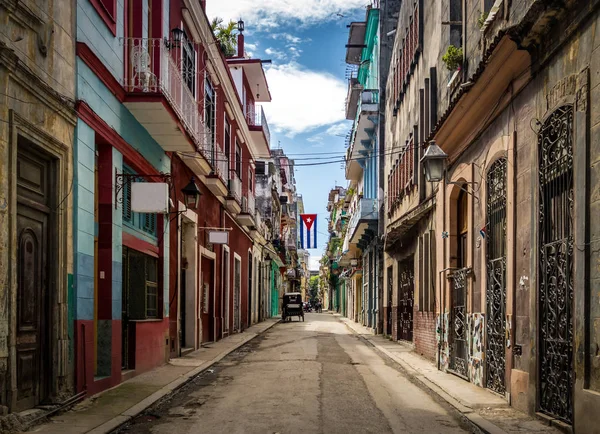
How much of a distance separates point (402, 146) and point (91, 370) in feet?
43.0

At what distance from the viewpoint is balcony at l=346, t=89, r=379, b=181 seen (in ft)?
87.4

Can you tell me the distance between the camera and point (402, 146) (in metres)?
20.5

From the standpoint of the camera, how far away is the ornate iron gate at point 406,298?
19.8 metres

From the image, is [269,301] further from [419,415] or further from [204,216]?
[419,415]

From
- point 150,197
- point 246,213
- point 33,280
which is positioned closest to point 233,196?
point 246,213

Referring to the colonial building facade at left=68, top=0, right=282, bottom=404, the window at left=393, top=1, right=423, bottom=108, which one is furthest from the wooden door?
the window at left=393, top=1, right=423, bottom=108

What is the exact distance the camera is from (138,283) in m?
12.9

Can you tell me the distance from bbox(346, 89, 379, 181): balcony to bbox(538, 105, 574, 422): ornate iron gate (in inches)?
611

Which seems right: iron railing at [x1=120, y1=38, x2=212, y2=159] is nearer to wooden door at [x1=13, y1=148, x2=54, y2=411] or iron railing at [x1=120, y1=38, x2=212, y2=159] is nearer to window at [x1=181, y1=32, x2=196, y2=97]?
window at [x1=181, y1=32, x2=196, y2=97]

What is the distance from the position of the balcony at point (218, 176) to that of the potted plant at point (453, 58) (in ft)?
24.3

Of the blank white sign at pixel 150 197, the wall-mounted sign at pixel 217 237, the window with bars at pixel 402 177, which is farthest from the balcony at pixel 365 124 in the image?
the blank white sign at pixel 150 197

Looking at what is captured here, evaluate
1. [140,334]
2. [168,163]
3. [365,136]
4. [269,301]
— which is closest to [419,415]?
[140,334]

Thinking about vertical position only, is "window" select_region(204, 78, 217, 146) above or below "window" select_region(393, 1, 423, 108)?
below

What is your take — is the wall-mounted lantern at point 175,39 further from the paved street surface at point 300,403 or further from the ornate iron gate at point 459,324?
the ornate iron gate at point 459,324
